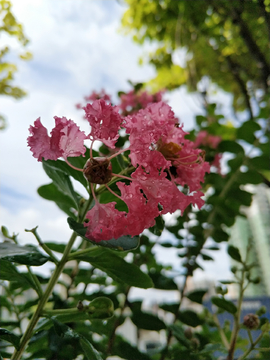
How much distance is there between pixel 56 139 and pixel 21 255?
0.15 metres

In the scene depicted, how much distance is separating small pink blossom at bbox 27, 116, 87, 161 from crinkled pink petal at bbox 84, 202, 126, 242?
0.07 metres

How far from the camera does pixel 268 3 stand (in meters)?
0.51

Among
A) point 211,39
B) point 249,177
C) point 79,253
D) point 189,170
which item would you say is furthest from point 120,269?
point 211,39

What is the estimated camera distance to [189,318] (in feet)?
2.06

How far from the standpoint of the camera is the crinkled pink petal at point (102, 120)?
0.33 metres

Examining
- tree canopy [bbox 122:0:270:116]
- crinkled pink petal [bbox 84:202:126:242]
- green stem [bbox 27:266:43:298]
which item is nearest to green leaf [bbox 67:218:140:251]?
crinkled pink petal [bbox 84:202:126:242]

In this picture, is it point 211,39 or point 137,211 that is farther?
point 211,39

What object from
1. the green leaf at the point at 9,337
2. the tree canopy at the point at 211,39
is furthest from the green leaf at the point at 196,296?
the tree canopy at the point at 211,39

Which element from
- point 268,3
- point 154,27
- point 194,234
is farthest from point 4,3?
point 154,27

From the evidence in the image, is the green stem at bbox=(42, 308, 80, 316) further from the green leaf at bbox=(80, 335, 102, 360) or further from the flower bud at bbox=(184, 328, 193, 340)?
the flower bud at bbox=(184, 328, 193, 340)

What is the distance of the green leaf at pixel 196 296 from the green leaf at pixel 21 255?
1.29 ft

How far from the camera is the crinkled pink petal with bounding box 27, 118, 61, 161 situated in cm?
32

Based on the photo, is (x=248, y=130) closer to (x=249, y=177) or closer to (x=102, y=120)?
(x=249, y=177)

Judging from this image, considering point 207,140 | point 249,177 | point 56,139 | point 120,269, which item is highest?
point 207,140
